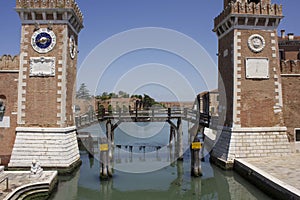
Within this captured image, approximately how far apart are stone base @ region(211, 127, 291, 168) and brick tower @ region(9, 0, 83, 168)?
844cm

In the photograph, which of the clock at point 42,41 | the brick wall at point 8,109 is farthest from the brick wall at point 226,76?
the brick wall at point 8,109

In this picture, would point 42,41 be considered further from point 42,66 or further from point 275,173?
point 275,173

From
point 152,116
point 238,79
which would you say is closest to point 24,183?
point 152,116

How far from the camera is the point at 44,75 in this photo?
14.6 meters

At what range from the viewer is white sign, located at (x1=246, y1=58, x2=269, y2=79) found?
15.2 m

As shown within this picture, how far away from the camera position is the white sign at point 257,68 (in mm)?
15188

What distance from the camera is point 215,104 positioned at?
142ft

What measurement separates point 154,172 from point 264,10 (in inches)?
436

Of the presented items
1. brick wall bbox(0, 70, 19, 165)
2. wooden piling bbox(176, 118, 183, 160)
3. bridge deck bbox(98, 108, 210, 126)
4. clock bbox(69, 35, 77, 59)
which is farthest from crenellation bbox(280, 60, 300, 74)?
brick wall bbox(0, 70, 19, 165)

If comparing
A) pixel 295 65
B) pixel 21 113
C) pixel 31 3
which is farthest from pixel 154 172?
pixel 31 3

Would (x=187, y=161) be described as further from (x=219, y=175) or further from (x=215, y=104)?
(x=215, y=104)

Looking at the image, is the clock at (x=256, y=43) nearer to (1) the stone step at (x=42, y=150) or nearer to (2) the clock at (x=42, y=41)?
(2) the clock at (x=42, y=41)

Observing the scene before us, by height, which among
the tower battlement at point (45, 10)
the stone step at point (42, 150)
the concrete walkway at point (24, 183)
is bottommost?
the concrete walkway at point (24, 183)

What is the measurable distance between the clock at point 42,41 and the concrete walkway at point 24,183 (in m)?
6.62
